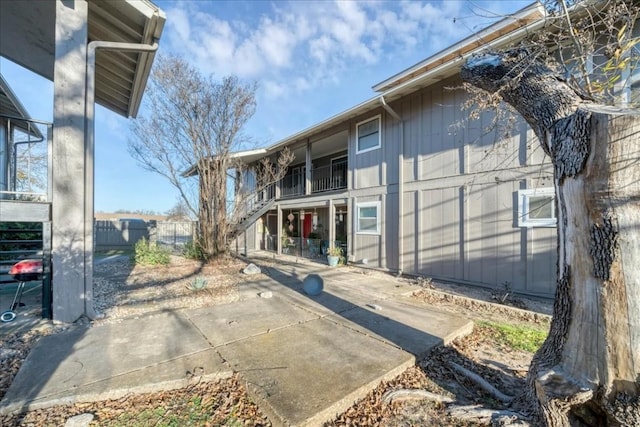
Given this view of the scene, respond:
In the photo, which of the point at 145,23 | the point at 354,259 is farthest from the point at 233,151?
the point at 354,259

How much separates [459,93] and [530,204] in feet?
10.1

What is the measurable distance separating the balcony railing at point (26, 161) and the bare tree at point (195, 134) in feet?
8.54

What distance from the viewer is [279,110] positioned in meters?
15.0

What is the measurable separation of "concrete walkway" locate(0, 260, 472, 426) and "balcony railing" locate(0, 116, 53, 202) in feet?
7.94

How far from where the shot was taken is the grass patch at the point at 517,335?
3537 millimetres

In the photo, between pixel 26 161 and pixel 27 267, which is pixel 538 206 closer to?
pixel 27 267

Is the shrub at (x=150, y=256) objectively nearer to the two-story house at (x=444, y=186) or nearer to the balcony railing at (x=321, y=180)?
the two-story house at (x=444, y=186)

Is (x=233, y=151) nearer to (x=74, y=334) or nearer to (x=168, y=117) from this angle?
(x=168, y=117)

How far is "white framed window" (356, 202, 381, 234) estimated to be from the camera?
28.5ft

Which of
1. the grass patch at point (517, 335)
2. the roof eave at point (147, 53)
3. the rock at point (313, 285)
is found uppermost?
the roof eave at point (147, 53)

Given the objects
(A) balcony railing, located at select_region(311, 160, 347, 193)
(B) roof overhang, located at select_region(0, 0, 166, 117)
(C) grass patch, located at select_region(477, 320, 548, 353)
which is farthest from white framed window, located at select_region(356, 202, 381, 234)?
(B) roof overhang, located at select_region(0, 0, 166, 117)

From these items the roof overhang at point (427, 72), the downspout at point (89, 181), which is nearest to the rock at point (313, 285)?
the downspout at point (89, 181)

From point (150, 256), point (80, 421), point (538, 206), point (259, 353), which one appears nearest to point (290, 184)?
point (150, 256)

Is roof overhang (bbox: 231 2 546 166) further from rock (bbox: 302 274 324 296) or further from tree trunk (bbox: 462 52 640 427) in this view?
rock (bbox: 302 274 324 296)
